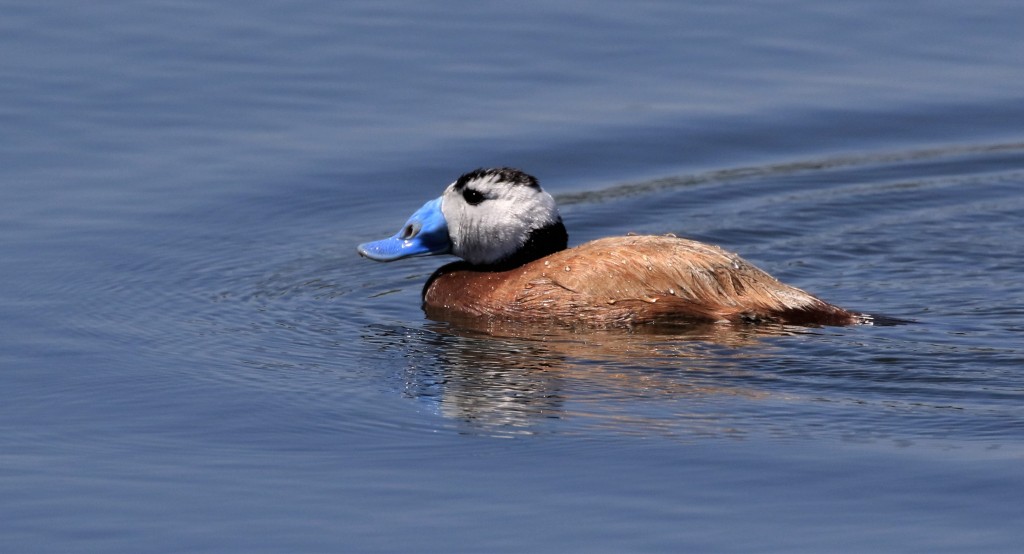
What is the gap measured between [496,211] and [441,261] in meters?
1.90

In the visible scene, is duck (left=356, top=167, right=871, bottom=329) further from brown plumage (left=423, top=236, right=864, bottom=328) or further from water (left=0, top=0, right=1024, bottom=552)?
water (left=0, top=0, right=1024, bottom=552)

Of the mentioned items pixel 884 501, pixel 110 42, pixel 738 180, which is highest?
pixel 110 42

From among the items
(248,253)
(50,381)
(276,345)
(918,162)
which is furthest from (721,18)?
(50,381)

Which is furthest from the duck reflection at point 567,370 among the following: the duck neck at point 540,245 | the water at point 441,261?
the duck neck at point 540,245

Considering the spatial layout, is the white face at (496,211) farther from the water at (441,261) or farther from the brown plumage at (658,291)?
the water at (441,261)

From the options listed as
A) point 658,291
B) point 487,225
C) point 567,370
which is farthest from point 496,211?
point 567,370

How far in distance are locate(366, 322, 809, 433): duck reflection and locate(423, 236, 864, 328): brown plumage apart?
114 millimetres

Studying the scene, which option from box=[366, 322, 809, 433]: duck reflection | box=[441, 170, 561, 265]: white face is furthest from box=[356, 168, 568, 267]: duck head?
box=[366, 322, 809, 433]: duck reflection

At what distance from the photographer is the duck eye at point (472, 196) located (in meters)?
10.3

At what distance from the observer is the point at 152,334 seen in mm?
9562

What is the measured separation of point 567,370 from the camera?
880 centimetres

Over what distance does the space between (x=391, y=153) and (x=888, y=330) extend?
16.0 ft

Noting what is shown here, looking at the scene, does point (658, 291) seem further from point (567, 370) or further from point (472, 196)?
point (472, 196)

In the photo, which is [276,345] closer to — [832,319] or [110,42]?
[832,319]
